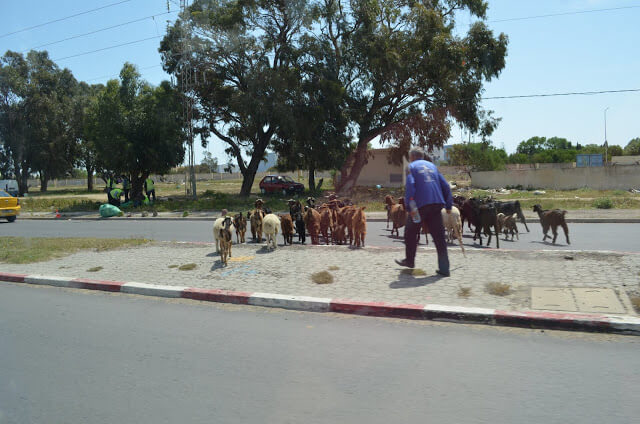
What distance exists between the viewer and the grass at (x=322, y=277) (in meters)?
7.56

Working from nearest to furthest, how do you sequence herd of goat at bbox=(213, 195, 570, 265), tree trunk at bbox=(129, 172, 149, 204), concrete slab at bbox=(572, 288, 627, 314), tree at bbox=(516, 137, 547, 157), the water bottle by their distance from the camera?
concrete slab at bbox=(572, 288, 627, 314), the water bottle, herd of goat at bbox=(213, 195, 570, 265), tree trunk at bbox=(129, 172, 149, 204), tree at bbox=(516, 137, 547, 157)

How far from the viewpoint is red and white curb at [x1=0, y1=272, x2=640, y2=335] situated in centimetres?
529

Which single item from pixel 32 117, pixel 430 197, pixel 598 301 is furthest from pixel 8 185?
pixel 598 301

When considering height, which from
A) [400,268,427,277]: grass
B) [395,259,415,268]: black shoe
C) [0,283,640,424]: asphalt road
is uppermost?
[395,259,415,268]: black shoe

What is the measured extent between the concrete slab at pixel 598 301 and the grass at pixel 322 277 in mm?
3369

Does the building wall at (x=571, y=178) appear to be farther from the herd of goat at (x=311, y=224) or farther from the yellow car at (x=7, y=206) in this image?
the yellow car at (x=7, y=206)

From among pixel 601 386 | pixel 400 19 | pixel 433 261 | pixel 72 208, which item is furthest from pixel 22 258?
pixel 400 19

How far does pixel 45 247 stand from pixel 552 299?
1198cm

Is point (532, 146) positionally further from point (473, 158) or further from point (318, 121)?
point (318, 121)

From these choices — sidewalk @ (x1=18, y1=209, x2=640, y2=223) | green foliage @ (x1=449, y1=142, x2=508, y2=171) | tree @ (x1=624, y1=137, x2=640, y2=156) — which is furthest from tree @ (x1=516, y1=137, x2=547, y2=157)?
sidewalk @ (x1=18, y1=209, x2=640, y2=223)

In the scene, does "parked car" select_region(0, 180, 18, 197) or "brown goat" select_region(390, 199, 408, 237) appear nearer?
"brown goat" select_region(390, 199, 408, 237)

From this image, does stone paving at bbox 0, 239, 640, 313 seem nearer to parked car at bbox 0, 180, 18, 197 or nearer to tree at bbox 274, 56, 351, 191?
tree at bbox 274, 56, 351, 191

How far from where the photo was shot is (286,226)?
36.8ft

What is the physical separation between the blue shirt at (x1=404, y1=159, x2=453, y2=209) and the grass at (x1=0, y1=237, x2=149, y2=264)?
8.05m
